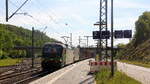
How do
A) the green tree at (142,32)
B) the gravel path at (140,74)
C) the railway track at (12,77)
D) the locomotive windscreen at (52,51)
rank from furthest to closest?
the green tree at (142,32) < the locomotive windscreen at (52,51) < the railway track at (12,77) < the gravel path at (140,74)

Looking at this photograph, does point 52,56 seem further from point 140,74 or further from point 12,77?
point 12,77

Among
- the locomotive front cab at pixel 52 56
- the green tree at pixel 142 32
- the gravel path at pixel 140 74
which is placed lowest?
the gravel path at pixel 140 74

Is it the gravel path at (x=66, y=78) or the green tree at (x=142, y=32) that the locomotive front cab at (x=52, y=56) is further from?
the green tree at (x=142, y=32)

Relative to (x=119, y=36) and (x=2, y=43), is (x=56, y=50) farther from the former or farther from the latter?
(x=2, y=43)

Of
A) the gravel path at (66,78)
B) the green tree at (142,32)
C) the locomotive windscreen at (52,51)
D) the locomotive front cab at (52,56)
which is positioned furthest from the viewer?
the green tree at (142,32)

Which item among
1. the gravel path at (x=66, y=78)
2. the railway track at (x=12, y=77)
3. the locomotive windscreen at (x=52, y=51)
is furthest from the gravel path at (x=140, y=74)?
the railway track at (x=12, y=77)

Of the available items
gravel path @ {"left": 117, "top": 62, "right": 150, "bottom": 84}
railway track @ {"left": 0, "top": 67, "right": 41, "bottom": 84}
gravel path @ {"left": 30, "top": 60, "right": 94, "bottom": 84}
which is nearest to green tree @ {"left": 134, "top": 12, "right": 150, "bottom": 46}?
gravel path @ {"left": 117, "top": 62, "right": 150, "bottom": 84}

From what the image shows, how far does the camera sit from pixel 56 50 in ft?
135

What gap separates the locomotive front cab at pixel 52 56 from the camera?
4056cm

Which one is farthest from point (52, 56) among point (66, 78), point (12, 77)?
point (66, 78)

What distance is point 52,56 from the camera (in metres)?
41.1

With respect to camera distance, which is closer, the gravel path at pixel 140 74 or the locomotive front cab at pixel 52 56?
the gravel path at pixel 140 74

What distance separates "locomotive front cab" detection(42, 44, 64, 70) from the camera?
1597 inches

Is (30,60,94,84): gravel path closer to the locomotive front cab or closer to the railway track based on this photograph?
the railway track
